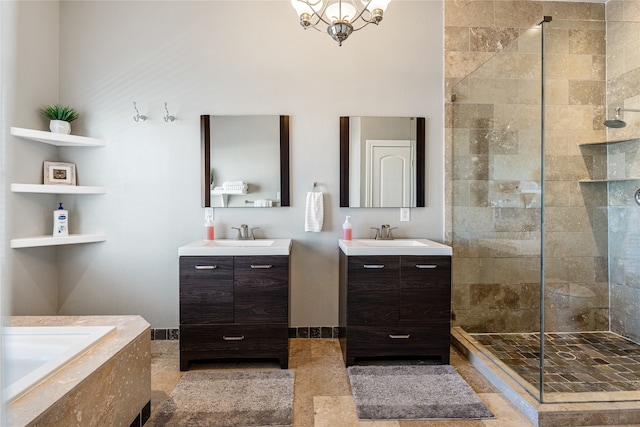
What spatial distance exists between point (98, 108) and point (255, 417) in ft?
8.29

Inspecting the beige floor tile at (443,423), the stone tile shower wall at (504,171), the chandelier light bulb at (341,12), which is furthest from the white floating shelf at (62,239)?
the stone tile shower wall at (504,171)

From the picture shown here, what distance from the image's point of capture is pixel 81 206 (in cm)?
264

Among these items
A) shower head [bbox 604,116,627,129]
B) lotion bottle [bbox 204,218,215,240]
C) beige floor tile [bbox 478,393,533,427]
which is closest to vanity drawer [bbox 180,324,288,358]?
lotion bottle [bbox 204,218,215,240]

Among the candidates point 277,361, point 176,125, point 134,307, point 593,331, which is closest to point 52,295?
point 134,307

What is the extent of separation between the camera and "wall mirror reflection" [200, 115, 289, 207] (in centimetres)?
262

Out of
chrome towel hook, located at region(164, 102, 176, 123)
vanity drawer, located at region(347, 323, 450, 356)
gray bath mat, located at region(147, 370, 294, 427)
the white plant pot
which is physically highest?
chrome towel hook, located at region(164, 102, 176, 123)

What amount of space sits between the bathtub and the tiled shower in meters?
2.38

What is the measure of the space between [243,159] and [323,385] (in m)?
1.70

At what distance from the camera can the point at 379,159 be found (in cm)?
264

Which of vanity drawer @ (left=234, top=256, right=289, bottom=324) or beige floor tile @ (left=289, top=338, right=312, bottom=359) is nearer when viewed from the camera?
vanity drawer @ (left=234, top=256, right=289, bottom=324)

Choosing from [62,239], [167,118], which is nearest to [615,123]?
[167,118]

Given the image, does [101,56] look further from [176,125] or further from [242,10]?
[242,10]

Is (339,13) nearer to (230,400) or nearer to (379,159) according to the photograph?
(379,159)

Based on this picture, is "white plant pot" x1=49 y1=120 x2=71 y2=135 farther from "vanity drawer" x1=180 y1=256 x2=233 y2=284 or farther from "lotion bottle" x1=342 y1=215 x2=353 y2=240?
"lotion bottle" x1=342 y1=215 x2=353 y2=240
